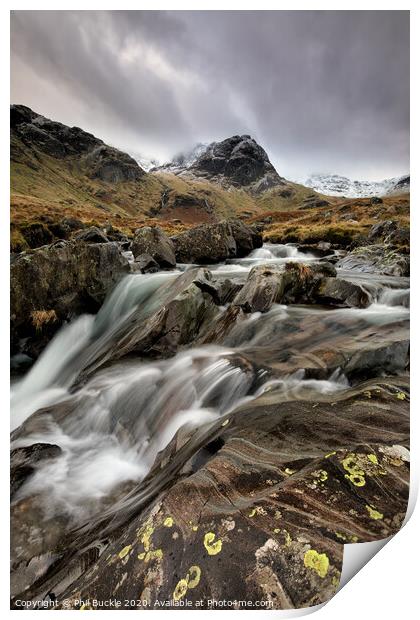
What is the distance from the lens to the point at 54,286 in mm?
6957

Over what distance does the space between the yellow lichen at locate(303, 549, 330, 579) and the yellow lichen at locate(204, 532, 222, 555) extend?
44 centimetres

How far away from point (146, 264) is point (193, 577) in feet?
28.9

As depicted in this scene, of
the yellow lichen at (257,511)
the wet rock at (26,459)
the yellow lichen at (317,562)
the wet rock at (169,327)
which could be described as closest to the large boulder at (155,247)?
the wet rock at (169,327)

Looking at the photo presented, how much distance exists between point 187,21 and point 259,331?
402 cm

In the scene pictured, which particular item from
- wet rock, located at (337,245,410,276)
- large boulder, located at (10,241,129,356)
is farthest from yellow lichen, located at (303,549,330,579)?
wet rock, located at (337,245,410,276)

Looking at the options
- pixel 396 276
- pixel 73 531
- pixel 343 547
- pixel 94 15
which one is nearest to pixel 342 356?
pixel 343 547

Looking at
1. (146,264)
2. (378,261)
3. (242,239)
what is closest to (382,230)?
(378,261)

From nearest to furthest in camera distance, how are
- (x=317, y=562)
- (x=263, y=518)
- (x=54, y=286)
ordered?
1. (x=317, y=562)
2. (x=263, y=518)
3. (x=54, y=286)

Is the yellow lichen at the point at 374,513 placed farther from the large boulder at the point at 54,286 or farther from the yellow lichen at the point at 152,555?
the large boulder at the point at 54,286

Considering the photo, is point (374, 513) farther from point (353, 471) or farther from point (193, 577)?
point (193, 577)

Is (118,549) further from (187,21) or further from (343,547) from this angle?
(187,21)

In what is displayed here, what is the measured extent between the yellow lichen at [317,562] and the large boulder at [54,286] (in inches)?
246

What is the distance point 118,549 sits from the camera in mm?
1917

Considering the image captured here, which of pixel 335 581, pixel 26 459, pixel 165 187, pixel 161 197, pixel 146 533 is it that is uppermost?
pixel 165 187
